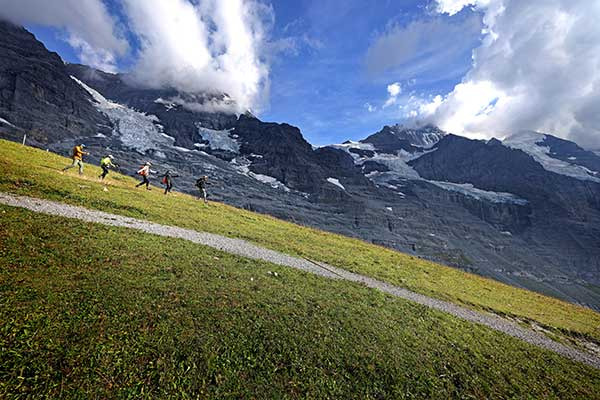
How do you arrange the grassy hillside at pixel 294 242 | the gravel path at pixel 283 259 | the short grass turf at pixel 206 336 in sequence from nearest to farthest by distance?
the short grass turf at pixel 206 336 → the gravel path at pixel 283 259 → the grassy hillside at pixel 294 242

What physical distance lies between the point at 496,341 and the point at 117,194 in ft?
96.4

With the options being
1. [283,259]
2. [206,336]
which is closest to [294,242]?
[283,259]

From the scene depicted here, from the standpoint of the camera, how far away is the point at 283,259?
21.5 meters

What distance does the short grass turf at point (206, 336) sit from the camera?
743 cm

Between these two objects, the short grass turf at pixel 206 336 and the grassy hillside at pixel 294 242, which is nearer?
the short grass turf at pixel 206 336

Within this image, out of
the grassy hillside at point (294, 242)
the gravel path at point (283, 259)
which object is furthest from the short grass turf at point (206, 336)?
the grassy hillside at point (294, 242)

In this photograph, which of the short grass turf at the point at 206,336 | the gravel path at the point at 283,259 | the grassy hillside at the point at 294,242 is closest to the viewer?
the short grass turf at the point at 206,336

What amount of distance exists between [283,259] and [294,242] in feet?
24.0

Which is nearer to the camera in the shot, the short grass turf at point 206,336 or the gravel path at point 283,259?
the short grass turf at point 206,336

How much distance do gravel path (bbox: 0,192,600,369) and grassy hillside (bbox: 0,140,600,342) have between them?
160 centimetres

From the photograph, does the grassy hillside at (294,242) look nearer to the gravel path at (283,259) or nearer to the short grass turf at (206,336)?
the gravel path at (283,259)

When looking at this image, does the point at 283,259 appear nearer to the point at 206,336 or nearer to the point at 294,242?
the point at 294,242

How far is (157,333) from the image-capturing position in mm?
8742

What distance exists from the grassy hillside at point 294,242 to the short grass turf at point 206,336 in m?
7.10
